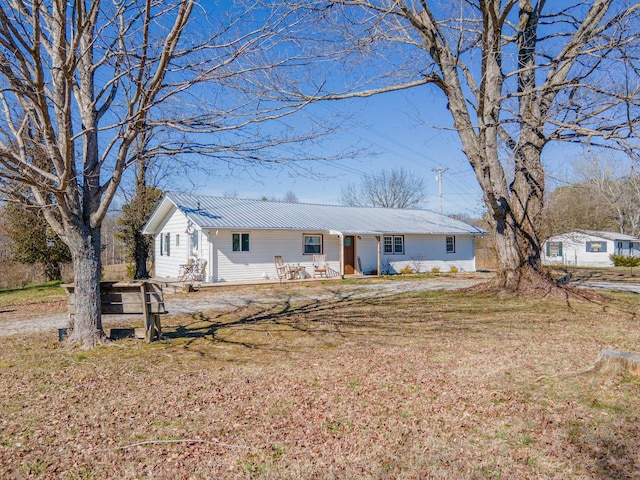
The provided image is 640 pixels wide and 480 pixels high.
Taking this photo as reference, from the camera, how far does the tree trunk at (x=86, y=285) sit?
5.95 m

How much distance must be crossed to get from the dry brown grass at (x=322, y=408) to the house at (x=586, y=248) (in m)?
33.8

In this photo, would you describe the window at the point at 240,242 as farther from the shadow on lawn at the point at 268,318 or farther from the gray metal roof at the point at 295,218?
the shadow on lawn at the point at 268,318

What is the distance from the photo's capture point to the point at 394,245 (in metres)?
23.6

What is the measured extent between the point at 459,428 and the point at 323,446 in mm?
1146

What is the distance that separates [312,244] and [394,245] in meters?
5.39

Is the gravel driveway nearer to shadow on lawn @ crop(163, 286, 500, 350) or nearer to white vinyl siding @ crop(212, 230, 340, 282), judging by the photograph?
shadow on lawn @ crop(163, 286, 500, 350)

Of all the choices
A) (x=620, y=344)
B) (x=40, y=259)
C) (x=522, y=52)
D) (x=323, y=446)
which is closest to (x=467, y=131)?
(x=522, y=52)

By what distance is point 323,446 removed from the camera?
3.13m

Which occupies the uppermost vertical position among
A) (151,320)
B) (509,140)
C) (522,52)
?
(522,52)

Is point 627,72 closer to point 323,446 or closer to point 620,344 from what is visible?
point 620,344

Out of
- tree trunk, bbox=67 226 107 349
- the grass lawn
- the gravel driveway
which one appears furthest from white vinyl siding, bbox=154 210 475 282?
tree trunk, bbox=67 226 107 349

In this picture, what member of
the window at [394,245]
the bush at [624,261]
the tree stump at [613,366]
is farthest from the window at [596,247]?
the tree stump at [613,366]

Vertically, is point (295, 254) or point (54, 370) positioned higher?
point (295, 254)

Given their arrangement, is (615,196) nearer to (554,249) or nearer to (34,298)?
(554,249)
